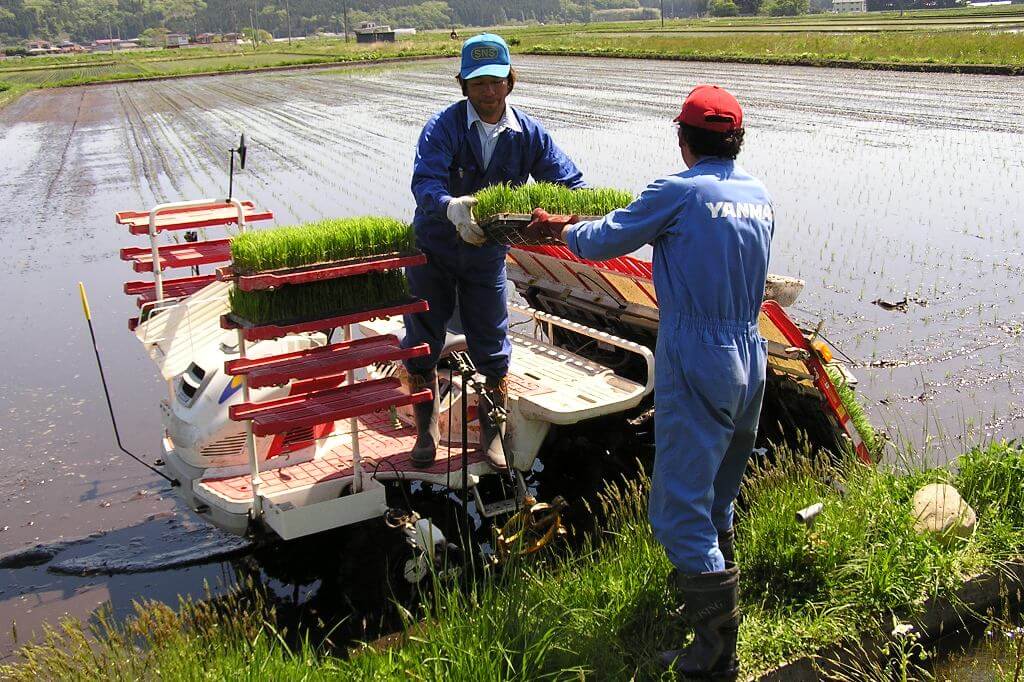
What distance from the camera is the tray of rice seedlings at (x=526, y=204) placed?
188 inches

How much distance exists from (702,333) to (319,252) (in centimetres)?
222

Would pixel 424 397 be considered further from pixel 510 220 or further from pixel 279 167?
pixel 279 167

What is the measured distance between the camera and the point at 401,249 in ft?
17.7

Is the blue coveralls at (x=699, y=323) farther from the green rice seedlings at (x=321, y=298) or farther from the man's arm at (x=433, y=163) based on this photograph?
the green rice seedlings at (x=321, y=298)

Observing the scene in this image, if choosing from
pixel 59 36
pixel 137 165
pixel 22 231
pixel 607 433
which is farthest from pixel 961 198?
pixel 59 36

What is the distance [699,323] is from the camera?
3.72 m

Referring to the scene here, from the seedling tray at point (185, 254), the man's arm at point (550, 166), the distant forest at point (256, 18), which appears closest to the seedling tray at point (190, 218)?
the seedling tray at point (185, 254)

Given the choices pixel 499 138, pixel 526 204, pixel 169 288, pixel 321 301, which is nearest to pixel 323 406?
pixel 321 301

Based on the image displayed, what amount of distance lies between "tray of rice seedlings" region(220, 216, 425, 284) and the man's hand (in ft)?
2.96

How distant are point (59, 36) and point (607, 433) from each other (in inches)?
8204

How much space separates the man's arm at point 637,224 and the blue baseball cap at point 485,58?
153 cm

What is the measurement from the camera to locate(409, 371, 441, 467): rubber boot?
5723 mm

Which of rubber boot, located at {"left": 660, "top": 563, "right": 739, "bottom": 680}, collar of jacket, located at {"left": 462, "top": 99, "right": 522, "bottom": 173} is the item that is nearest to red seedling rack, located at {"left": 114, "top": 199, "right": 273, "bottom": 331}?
collar of jacket, located at {"left": 462, "top": 99, "right": 522, "bottom": 173}

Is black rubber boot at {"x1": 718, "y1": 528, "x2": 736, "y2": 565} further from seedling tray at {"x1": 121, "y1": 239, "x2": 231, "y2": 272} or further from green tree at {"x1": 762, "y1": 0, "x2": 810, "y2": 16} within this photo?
green tree at {"x1": 762, "y1": 0, "x2": 810, "y2": 16}
